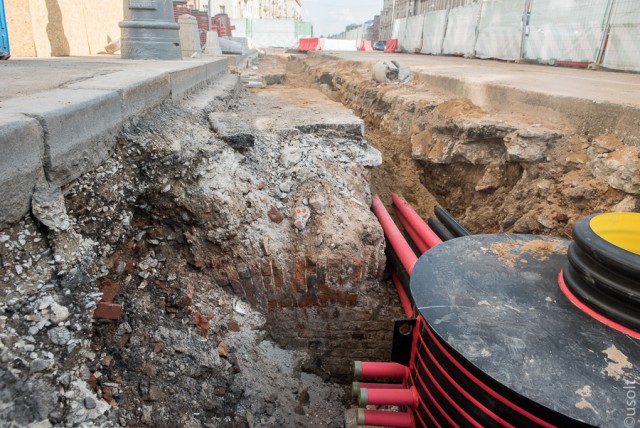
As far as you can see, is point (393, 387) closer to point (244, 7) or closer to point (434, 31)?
point (434, 31)

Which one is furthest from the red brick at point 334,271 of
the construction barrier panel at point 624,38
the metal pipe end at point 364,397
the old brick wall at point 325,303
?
the construction barrier panel at point 624,38

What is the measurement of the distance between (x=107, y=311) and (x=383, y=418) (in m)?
1.30

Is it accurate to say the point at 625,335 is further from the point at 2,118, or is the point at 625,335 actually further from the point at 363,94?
the point at 363,94

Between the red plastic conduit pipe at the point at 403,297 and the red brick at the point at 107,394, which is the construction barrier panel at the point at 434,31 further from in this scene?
the red brick at the point at 107,394

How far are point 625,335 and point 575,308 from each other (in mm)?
167

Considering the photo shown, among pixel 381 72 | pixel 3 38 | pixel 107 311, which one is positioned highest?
pixel 3 38

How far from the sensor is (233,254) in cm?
270

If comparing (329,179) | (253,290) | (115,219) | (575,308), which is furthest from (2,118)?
(575,308)

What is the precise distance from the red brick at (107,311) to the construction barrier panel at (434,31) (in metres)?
15.0

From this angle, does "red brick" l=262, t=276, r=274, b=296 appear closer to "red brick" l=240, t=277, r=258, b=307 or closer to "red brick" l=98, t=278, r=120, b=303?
"red brick" l=240, t=277, r=258, b=307

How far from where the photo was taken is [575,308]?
154 centimetres

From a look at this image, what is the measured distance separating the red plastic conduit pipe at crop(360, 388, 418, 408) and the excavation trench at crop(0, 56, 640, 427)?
2.33ft

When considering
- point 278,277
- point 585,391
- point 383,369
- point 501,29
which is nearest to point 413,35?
point 501,29

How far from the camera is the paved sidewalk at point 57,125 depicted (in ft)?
4.88
